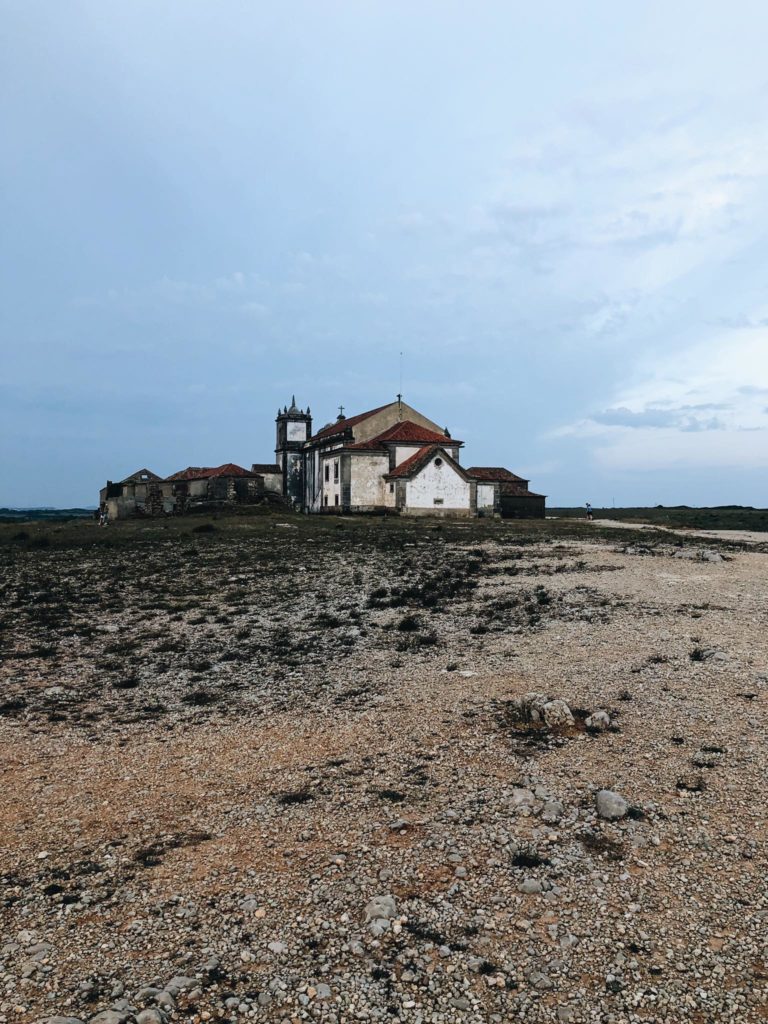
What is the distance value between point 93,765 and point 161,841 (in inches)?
96.6

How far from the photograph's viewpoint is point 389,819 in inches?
274

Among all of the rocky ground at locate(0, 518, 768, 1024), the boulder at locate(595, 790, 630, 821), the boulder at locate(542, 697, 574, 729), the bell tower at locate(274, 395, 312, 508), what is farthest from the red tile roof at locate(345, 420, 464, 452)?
the boulder at locate(595, 790, 630, 821)

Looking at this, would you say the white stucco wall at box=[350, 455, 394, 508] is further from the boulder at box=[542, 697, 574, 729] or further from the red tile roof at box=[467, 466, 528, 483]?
the boulder at box=[542, 697, 574, 729]

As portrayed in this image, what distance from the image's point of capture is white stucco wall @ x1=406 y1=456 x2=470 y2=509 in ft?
173

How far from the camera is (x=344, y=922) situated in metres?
5.43

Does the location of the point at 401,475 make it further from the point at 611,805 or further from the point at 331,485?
the point at 611,805

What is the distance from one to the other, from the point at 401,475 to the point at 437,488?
3044mm

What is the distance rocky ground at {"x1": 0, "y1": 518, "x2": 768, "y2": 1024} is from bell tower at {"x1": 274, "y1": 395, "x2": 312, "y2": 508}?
55203 millimetres

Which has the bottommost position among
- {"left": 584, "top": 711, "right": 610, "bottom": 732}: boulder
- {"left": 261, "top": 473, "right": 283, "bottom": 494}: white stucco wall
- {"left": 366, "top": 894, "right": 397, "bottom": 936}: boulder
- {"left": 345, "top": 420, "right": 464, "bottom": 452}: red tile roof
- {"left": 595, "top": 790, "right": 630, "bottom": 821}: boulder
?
{"left": 366, "top": 894, "right": 397, "bottom": 936}: boulder

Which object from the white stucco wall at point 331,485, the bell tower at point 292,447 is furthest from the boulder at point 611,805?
the bell tower at point 292,447

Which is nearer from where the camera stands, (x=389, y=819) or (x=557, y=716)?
(x=389, y=819)

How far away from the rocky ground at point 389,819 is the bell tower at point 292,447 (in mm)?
55203

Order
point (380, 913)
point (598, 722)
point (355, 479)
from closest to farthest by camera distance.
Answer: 1. point (380, 913)
2. point (598, 722)
3. point (355, 479)

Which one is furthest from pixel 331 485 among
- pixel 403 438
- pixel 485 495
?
pixel 485 495
